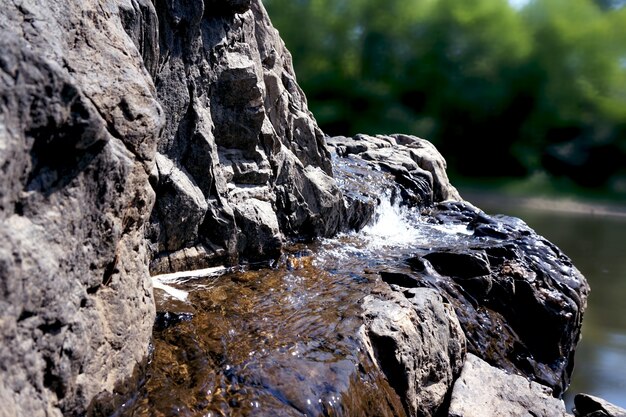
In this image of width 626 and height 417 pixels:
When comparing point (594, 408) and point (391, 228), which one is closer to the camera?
point (594, 408)

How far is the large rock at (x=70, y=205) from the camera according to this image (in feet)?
6.37

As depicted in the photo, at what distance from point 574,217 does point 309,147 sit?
57.1ft

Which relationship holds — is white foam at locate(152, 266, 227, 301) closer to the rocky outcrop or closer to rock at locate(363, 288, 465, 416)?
rock at locate(363, 288, 465, 416)

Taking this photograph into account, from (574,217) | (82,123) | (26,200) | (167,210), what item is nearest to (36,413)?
(26,200)

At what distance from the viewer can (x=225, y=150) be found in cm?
535

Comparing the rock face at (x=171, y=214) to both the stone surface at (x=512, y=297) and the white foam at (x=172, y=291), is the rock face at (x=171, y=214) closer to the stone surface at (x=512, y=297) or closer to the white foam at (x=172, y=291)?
the stone surface at (x=512, y=297)

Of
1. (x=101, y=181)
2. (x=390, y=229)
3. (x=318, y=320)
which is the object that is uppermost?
(x=101, y=181)

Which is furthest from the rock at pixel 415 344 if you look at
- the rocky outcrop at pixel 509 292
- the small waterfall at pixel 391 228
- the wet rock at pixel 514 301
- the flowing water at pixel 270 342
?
the small waterfall at pixel 391 228

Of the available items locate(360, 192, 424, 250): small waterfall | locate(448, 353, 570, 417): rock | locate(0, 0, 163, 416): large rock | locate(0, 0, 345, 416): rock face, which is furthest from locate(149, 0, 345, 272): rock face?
locate(448, 353, 570, 417): rock

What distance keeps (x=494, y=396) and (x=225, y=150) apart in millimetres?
3513

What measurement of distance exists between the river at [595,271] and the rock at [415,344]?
3.99 metres

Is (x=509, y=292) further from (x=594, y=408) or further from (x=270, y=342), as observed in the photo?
(x=270, y=342)

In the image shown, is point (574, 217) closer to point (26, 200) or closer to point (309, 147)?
point (309, 147)

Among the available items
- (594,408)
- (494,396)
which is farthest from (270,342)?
(594,408)
